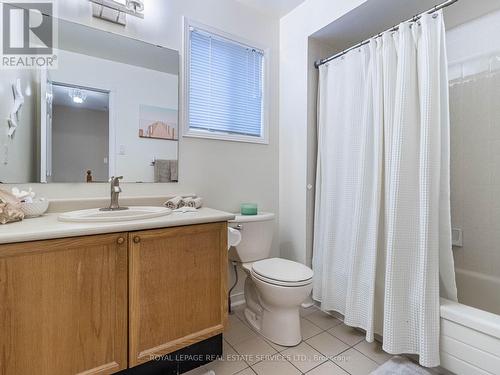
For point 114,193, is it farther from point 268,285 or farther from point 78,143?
point 268,285

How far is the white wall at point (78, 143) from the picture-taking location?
4.75ft

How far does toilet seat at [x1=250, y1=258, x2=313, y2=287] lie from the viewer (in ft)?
4.99

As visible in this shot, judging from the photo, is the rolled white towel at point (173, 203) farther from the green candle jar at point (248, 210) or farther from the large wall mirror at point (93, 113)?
the green candle jar at point (248, 210)

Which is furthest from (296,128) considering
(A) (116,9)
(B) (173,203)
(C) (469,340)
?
(C) (469,340)

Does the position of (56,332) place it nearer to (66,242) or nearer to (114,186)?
(66,242)

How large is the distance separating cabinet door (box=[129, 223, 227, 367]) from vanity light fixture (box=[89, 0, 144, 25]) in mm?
1336

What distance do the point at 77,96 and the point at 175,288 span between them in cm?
121

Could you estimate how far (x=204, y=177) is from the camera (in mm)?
1920

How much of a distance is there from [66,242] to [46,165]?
2.26 ft

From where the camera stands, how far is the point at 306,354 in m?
1.52

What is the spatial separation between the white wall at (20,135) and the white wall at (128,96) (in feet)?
0.50

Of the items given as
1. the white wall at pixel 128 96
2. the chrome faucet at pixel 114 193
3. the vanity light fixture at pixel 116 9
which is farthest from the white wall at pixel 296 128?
the chrome faucet at pixel 114 193

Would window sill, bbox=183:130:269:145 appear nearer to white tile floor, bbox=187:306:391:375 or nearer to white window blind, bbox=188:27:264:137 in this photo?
white window blind, bbox=188:27:264:137

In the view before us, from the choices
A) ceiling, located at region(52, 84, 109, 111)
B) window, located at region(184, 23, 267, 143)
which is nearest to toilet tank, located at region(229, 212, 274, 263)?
window, located at region(184, 23, 267, 143)
